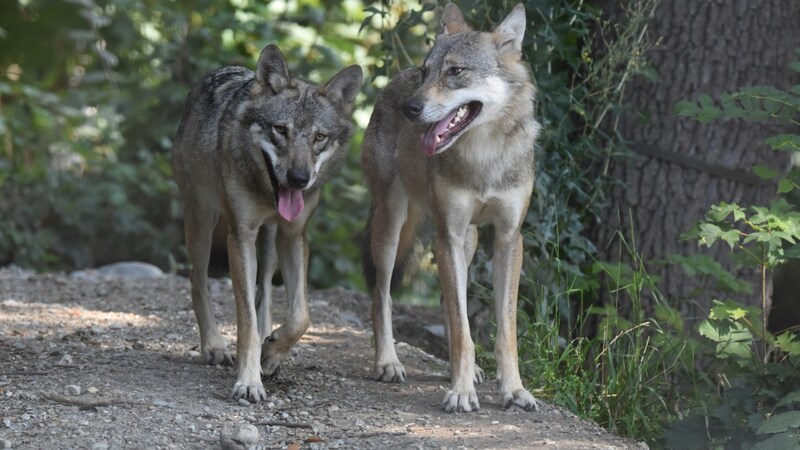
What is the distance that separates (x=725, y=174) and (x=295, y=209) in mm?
3091

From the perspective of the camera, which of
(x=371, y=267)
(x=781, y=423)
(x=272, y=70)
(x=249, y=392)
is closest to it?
(x=781, y=423)

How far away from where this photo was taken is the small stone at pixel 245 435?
14.5 feet

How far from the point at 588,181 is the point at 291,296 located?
221cm

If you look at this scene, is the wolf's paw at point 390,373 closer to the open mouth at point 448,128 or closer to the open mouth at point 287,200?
the open mouth at point 287,200

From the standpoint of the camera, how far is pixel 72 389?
16.6 ft

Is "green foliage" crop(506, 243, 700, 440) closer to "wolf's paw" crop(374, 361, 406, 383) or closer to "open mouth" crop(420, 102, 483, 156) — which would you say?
"wolf's paw" crop(374, 361, 406, 383)

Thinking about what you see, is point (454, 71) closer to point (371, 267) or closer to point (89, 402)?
point (371, 267)

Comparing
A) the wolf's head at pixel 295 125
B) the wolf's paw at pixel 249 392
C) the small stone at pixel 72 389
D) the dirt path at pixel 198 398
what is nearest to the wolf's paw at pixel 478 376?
the dirt path at pixel 198 398

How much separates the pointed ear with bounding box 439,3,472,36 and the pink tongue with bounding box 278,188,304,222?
118cm

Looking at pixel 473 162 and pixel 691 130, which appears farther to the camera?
pixel 691 130

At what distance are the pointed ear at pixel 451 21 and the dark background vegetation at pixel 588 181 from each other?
0.74 meters

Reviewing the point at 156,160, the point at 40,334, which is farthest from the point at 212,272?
the point at 156,160

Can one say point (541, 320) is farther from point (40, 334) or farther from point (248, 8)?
point (248, 8)

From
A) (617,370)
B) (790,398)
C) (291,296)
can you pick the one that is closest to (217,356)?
(291,296)
